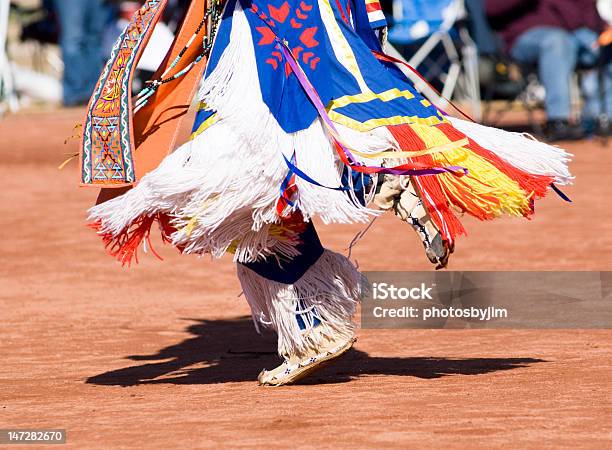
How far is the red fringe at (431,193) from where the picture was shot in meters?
5.39

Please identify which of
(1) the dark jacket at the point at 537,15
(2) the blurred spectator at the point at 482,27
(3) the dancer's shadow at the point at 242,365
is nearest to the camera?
(3) the dancer's shadow at the point at 242,365

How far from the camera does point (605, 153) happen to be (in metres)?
14.8

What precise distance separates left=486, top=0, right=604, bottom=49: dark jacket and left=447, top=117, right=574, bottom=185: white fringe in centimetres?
989

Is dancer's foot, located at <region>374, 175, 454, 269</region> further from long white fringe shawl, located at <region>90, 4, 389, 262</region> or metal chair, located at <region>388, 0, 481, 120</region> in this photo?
metal chair, located at <region>388, 0, 481, 120</region>

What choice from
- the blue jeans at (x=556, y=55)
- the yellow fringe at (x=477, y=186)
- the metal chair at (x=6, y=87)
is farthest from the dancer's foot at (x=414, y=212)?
the metal chair at (x=6, y=87)

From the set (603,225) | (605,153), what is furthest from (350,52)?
(605,153)

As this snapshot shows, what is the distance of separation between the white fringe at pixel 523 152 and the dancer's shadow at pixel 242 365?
89 centimetres

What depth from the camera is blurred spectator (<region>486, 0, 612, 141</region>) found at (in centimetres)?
1520

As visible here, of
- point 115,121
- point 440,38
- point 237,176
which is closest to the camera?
point 237,176

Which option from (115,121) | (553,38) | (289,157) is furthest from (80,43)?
(289,157)

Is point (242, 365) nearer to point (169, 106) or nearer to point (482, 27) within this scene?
point (169, 106)

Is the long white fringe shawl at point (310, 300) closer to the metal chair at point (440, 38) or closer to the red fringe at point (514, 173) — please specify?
the red fringe at point (514, 173)

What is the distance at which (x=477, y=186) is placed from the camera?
539cm

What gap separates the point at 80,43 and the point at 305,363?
582 inches
